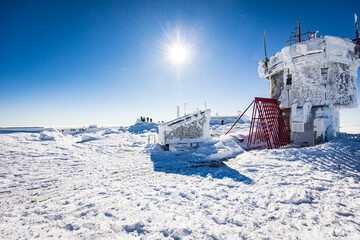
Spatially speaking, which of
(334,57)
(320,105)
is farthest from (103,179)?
(334,57)

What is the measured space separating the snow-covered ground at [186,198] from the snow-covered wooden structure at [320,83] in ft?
11.9

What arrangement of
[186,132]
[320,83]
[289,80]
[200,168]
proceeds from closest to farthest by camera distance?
[200,168], [186,132], [320,83], [289,80]

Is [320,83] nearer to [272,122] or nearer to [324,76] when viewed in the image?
[324,76]

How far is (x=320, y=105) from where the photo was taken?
10125 millimetres

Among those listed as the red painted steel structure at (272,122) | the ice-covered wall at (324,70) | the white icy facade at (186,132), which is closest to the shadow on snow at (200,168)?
the white icy facade at (186,132)

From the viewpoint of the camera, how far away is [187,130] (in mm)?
9555

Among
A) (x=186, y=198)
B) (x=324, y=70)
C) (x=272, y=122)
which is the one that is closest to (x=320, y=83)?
(x=324, y=70)

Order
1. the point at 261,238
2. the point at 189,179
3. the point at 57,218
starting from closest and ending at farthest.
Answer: the point at 261,238 < the point at 57,218 < the point at 189,179

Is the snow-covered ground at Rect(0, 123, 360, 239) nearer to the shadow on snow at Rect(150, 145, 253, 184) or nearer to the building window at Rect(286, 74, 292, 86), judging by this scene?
the shadow on snow at Rect(150, 145, 253, 184)

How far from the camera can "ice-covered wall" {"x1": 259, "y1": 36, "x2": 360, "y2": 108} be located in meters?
9.49

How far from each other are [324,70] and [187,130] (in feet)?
31.4

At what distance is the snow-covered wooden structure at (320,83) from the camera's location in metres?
9.43

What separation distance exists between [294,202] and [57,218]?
15.7 feet

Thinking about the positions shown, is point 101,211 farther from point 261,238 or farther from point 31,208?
point 261,238
